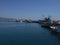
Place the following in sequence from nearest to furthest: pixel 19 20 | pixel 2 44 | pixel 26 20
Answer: pixel 2 44
pixel 26 20
pixel 19 20

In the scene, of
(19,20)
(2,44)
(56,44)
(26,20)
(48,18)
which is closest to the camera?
(2,44)

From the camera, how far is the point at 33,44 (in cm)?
1014

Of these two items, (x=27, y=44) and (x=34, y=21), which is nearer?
(x=27, y=44)

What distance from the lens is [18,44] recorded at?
10.0m

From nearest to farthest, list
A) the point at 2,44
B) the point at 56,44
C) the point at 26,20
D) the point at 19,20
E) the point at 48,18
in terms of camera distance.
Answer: the point at 2,44 < the point at 56,44 < the point at 48,18 < the point at 26,20 < the point at 19,20

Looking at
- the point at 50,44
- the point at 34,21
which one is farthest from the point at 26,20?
the point at 50,44

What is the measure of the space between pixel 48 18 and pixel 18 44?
29930mm

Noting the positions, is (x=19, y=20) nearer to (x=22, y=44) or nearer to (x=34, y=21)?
(x=34, y=21)

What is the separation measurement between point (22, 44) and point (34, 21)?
5436 centimetres

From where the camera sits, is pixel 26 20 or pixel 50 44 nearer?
pixel 50 44

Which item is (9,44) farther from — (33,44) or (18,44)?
(33,44)

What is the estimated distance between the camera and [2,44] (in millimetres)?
9852

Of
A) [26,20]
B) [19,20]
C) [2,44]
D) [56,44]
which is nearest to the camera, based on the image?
[2,44]

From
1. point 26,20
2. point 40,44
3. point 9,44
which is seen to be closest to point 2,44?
point 9,44
